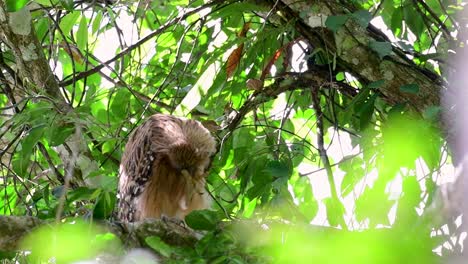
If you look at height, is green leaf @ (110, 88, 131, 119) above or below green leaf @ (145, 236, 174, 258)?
above

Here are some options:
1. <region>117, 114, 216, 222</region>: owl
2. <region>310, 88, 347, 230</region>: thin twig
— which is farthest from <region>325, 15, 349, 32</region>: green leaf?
<region>117, 114, 216, 222</region>: owl

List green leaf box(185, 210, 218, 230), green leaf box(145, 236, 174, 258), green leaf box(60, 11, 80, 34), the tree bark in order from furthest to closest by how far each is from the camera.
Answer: green leaf box(60, 11, 80, 34) → the tree bark → green leaf box(185, 210, 218, 230) → green leaf box(145, 236, 174, 258)

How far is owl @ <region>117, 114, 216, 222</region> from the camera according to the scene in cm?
318

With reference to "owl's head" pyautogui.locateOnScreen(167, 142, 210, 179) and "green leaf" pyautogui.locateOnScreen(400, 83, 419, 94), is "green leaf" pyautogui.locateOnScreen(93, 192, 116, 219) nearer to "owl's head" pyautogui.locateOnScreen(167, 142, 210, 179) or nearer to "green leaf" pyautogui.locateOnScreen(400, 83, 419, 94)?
"owl's head" pyautogui.locateOnScreen(167, 142, 210, 179)

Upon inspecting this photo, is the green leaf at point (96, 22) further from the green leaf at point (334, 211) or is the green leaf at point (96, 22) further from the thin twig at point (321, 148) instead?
the green leaf at point (334, 211)

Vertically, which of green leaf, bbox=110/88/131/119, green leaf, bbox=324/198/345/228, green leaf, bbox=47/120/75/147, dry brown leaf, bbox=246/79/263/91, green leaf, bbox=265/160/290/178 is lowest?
green leaf, bbox=324/198/345/228

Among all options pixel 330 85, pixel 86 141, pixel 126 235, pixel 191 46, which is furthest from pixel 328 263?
pixel 191 46

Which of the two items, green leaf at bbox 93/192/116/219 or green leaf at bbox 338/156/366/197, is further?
green leaf at bbox 338/156/366/197

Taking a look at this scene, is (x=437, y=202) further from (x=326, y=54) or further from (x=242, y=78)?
(x=242, y=78)

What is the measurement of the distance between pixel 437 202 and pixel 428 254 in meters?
A: 0.08

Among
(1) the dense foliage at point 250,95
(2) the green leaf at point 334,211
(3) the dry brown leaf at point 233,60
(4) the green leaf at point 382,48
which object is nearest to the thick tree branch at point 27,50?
(1) the dense foliage at point 250,95

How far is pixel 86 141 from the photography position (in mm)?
3299

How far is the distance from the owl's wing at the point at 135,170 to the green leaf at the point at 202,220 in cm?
125

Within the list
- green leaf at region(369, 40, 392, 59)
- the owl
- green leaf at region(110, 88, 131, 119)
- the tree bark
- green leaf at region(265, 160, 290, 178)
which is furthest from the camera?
green leaf at region(110, 88, 131, 119)
